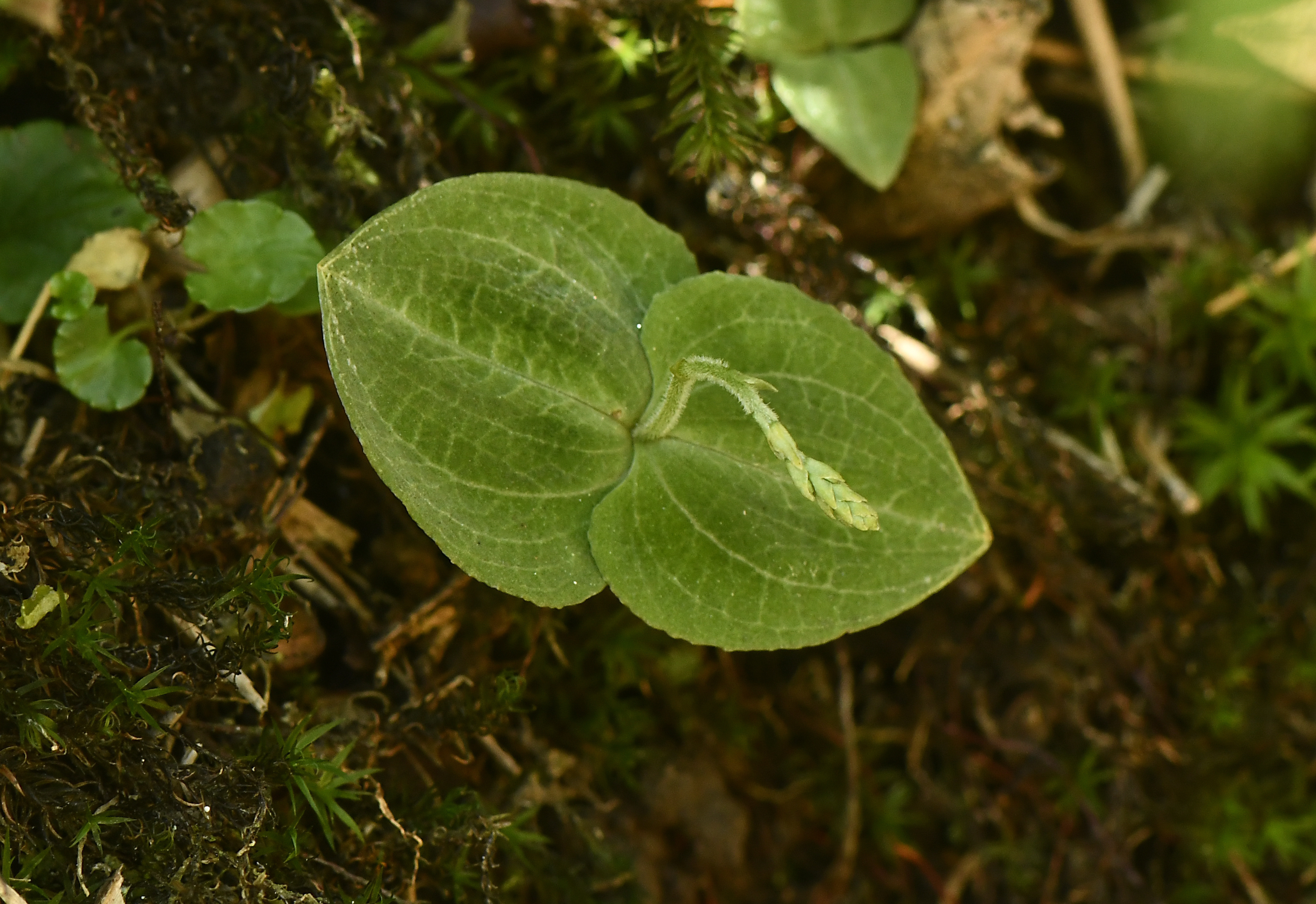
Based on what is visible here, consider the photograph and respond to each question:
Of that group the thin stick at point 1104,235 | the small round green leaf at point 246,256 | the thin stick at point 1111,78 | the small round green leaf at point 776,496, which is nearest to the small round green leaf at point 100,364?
the small round green leaf at point 246,256

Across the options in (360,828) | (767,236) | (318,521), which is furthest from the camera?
(767,236)

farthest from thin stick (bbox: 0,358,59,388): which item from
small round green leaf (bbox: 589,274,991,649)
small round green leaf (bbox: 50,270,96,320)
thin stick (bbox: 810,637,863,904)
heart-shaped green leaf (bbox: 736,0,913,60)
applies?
thin stick (bbox: 810,637,863,904)

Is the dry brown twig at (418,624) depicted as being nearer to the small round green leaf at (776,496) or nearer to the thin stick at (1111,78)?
the small round green leaf at (776,496)

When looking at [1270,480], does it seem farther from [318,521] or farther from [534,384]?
[318,521]

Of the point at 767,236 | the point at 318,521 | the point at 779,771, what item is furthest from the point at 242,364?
the point at 779,771

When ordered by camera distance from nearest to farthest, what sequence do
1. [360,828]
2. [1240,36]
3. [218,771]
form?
[218,771] → [360,828] → [1240,36]

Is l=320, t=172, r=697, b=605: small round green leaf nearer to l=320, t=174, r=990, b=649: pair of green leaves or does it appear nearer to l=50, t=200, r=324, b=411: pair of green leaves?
l=320, t=174, r=990, b=649: pair of green leaves

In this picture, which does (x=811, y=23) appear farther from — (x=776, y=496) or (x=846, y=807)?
(x=846, y=807)
